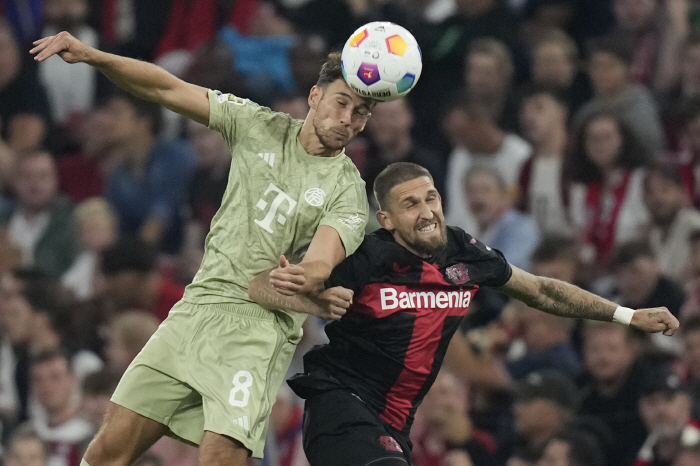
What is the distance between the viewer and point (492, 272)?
666cm

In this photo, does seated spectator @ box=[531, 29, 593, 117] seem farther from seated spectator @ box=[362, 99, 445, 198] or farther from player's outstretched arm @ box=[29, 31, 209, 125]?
player's outstretched arm @ box=[29, 31, 209, 125]

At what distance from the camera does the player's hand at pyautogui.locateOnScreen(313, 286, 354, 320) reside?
19.4 feet

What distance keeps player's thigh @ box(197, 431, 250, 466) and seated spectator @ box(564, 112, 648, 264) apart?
174 inches

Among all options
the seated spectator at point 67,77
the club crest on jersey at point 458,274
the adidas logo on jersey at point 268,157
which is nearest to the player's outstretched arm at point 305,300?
the adidas logo on jersey at point 268,157

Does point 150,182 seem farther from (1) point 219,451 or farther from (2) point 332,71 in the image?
(1) point 219,451

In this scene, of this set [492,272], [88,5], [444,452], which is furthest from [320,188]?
[88,5]

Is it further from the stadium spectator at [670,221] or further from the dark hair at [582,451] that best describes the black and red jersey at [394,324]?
the stadium spectator at [670,221]

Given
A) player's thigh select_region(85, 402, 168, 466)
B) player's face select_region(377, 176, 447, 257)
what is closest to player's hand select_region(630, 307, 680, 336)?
player's face select_region(377, 176, 447, 257)

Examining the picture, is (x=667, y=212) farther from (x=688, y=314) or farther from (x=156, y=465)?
(x=156, y=465)

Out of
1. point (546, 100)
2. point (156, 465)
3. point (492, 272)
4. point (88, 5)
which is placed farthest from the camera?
point (88, 5)

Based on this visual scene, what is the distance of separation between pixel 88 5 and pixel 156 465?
17.9ft

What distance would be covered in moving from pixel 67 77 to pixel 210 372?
20.8ft

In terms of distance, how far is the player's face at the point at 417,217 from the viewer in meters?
6.45

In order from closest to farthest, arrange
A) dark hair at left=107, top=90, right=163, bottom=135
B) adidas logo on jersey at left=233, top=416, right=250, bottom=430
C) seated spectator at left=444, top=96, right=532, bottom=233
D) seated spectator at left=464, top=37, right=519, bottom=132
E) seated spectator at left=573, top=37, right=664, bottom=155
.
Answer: adidas logo on jersey at left=233, top=416, right=250, bottom=430
seated spectator at left=573, top=37, right=664, bottom=155
seated spectator at left=444, top=96, right=532, bottom=233
seated spectator at left=464, top=37, right=519, bottom=132
dark hair at left=107, top=90, right=163, bottom=135
